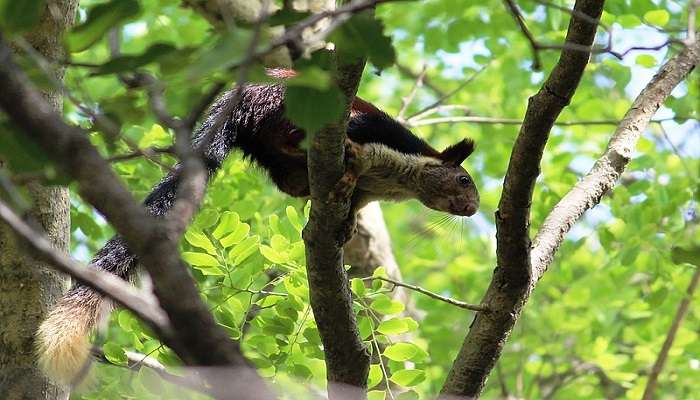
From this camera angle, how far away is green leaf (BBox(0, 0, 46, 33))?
4.72 feet

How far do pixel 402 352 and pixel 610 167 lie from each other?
1.05m

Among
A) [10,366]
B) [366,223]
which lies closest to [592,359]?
[366,223]

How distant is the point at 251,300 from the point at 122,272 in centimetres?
54

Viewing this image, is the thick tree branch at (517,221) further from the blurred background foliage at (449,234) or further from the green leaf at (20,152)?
the green leaf at (20,152)

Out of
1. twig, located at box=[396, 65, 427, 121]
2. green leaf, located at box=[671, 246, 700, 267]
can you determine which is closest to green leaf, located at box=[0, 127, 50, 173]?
green leaf, located at box=[671, 246, 700, 267]

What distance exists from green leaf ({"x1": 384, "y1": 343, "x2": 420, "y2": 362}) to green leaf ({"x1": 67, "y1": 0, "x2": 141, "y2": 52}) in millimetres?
2071

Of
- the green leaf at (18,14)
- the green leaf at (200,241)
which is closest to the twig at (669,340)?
the green leaf at (200,241)

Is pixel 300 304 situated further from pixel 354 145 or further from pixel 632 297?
pixel 632 297

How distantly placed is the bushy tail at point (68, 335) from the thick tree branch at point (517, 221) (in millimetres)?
1215

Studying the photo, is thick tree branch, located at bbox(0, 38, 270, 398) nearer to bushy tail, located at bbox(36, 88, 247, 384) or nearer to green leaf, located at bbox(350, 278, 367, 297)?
bushy tail, located at bbox(36, 88, 247, 384)

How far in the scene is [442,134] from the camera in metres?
A: 9.26

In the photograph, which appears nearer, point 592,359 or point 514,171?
point 514,171

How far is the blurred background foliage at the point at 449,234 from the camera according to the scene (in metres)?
3.21

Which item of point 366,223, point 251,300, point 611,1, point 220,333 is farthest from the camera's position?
point 366,223
